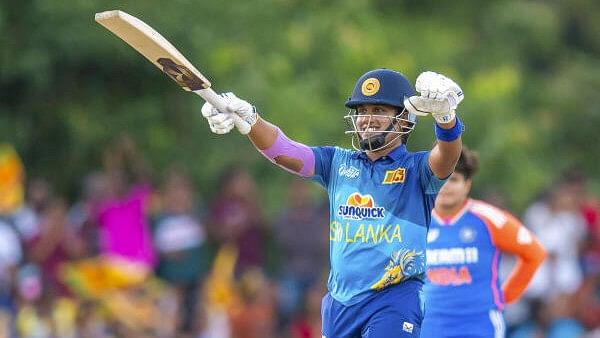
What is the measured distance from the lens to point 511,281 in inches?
425

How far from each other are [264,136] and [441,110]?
118 centimetres

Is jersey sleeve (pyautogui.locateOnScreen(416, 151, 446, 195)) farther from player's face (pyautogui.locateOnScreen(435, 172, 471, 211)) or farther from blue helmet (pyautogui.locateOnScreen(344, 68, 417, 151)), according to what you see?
player's face (pyautogui.locateOnScreen(435, 172, 471, 211))

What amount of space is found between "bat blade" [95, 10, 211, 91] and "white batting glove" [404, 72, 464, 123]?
1210mm

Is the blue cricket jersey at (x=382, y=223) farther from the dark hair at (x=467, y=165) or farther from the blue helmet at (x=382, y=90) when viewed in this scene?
the dark hair at (x=467, y=165)

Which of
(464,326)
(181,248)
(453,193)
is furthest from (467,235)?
(181,248)

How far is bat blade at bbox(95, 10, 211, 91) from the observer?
7.78 meters

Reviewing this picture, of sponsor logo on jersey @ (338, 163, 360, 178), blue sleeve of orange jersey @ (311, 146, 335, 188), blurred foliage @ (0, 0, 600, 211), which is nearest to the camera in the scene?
sponsor logo on jersey @ (338, 163, 360, 178)

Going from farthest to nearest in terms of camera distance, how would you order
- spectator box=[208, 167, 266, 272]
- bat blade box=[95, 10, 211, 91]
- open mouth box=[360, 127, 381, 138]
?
spectator box=[208, 167, 266, 272] < open mouth box=[360, 127, 381, 138] < bat blade box=[95, 10, 211, 91]

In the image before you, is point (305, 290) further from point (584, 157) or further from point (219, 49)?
point (584, 157)

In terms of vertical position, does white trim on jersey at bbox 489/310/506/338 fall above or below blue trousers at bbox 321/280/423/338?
above

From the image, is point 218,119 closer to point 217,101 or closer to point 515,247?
point 217,101

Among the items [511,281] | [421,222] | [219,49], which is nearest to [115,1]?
[219,49]

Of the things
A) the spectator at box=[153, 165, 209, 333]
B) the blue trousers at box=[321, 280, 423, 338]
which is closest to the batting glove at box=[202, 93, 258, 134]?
the blue trousers at box=[321, 280, 423, 338]

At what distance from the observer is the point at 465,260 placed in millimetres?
10383
